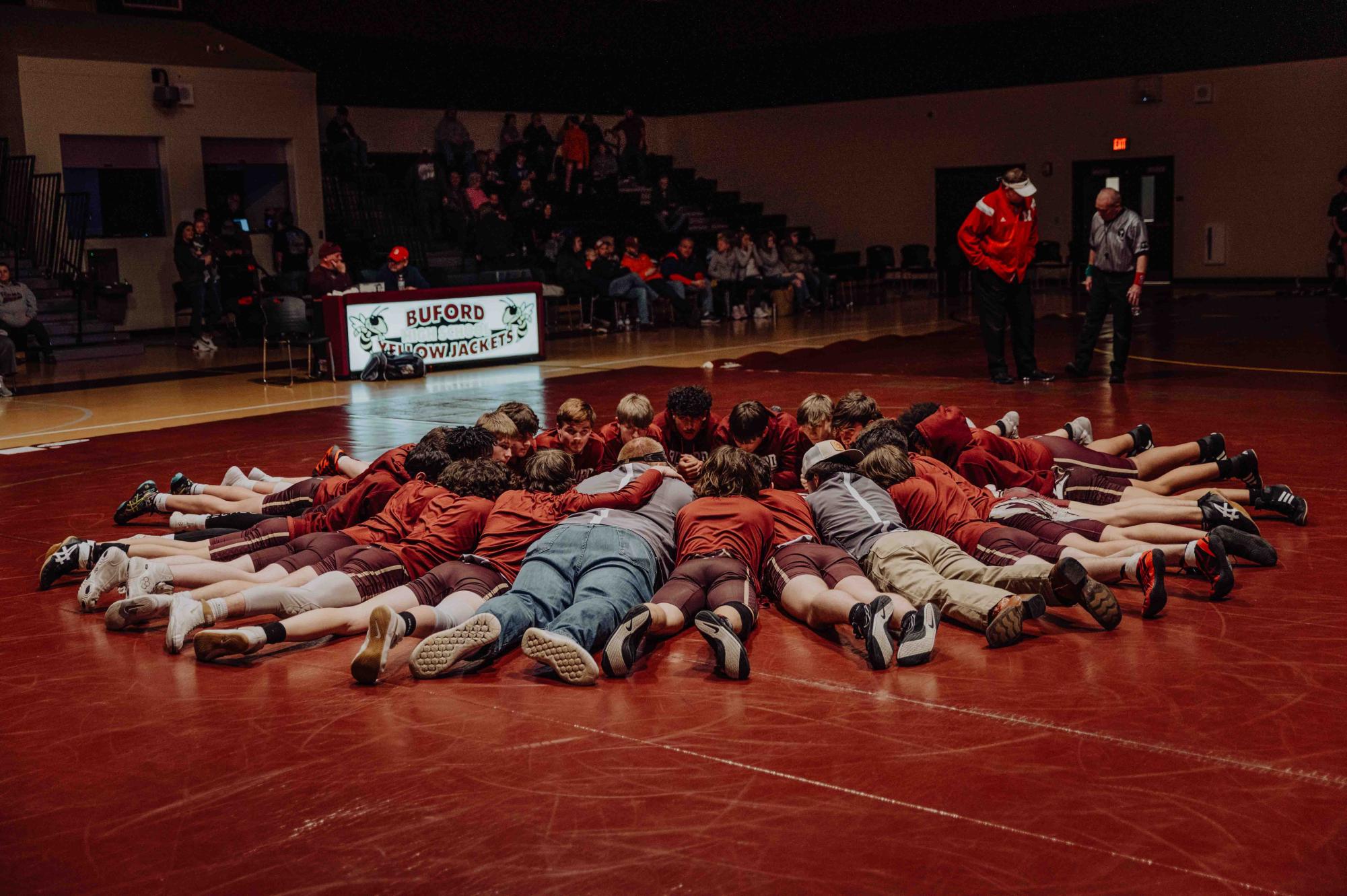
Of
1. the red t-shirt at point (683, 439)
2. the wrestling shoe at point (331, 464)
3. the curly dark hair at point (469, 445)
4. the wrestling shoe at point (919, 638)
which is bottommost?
the wrestling shoe at point (919, 638)

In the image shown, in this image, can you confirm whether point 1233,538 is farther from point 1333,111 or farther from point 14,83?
point 1333,111

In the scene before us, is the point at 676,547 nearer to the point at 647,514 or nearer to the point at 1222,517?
the point at 647,514

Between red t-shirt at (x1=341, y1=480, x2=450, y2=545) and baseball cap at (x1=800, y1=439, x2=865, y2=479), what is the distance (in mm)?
1588

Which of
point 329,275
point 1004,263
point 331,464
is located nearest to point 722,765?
point 331,464

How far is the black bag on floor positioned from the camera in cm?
1303

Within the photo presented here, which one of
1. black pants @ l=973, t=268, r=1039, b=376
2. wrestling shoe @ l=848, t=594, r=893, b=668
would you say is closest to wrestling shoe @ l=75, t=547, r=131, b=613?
wrestling shoe @ l=848, t=594, r=893, b=668

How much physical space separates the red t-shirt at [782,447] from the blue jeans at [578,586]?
1681 millimetres

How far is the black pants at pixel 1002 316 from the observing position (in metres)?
10.8

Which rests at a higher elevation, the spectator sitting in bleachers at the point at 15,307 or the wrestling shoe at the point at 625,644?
the spectator sitting in bleachers at the point at 15,307

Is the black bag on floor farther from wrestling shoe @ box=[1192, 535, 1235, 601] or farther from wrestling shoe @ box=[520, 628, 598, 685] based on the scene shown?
wrestling shoe @ box=[1192, 535, 1235, 601]

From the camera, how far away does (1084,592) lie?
4.38 m

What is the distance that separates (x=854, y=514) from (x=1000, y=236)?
6.22 metres

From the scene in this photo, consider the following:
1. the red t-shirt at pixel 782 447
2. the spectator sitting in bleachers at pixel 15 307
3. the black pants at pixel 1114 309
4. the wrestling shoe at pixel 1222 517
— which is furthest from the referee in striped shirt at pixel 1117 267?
the spectator sitting in bleachers at pixel 15 307

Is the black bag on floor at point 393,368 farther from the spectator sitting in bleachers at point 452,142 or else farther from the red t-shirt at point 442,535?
the spectator sitting in bleachers at point 452,142
